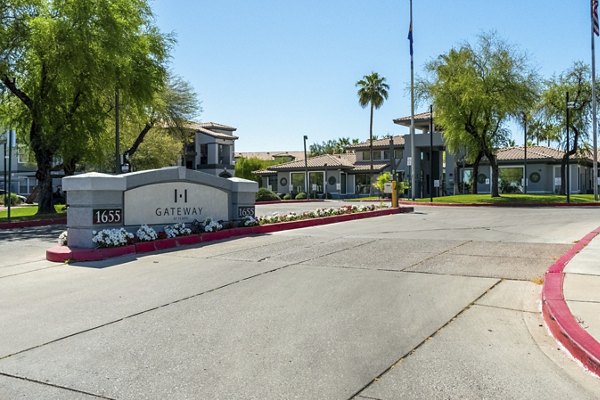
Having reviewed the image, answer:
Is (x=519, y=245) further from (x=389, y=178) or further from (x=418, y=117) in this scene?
(x=418, y=117)

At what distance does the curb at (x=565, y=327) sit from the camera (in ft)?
15.8

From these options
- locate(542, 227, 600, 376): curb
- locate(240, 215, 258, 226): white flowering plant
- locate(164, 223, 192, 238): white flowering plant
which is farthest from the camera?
locate(240, 215, 258, 226): white flowering plant

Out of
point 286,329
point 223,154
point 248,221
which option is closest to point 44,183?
point 248,221

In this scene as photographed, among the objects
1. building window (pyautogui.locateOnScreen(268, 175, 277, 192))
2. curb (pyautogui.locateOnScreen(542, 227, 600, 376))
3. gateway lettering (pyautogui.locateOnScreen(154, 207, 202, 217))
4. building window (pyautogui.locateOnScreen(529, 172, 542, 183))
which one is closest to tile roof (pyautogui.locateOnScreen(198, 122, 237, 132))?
building window (pyautogui.locateOnScreen(268, 175, 277, 192))

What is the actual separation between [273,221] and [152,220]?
4974 millimetres

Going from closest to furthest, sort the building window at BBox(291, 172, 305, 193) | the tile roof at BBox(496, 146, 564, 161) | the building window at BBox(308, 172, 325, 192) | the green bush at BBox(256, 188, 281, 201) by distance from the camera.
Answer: the green bush at BBox(256, 188, 281, 201) → the tile roof at BBox(496, 146, 564, 161) → the building window at BBox(308, 172, 325, 192) → the building window at BBox(291, 172, 305, 193)

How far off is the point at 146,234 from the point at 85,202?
159 cm

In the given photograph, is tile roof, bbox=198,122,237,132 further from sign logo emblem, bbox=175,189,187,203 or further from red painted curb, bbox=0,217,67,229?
sign logo emblem, bbox=175,189,187,203

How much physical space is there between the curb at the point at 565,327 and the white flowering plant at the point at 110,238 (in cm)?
890

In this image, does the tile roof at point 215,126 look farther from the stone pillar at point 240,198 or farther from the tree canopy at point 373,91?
the stone pillar at point 240,198

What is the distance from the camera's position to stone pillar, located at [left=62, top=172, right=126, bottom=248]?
12344 mm

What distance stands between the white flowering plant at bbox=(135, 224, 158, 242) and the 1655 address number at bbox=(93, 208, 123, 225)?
22.5 inches

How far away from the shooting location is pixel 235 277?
29.8 feet

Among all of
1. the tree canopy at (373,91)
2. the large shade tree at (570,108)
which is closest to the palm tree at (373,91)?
the tree canopy at (373,91)
